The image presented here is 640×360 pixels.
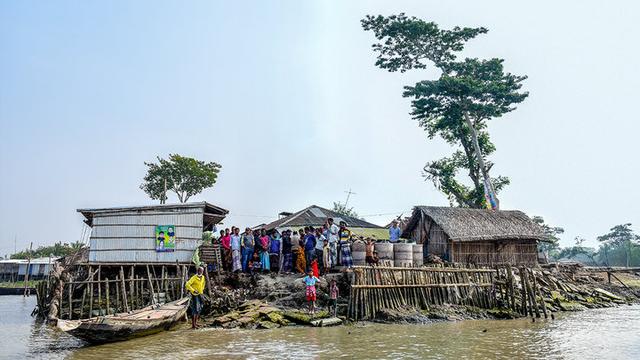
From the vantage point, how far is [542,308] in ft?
70.0

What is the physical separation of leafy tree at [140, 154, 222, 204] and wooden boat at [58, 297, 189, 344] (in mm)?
29519

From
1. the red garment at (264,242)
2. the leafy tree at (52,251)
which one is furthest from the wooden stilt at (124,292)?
the leafy tree at (52,251)

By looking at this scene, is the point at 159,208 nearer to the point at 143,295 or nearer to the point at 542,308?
the point at 143,295

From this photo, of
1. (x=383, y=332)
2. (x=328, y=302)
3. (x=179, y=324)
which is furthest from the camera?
(x=328, y=302)

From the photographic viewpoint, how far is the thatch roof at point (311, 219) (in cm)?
3546

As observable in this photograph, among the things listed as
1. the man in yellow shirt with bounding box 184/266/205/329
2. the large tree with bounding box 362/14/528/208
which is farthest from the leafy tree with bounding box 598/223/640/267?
the man in yellow shirt with bounding box 184/266/205/329

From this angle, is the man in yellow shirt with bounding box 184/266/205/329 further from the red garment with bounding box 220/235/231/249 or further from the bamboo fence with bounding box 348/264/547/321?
the bamboo fence with bounding box 348/264/547/321

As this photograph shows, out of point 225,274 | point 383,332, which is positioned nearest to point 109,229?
point 225,274

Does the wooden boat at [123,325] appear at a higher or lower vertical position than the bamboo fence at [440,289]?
lower

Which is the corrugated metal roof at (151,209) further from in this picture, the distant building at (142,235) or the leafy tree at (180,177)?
the leafy tree at (180,177)

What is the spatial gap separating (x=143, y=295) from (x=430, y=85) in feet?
73.8

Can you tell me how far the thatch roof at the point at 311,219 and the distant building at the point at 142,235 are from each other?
1326cm

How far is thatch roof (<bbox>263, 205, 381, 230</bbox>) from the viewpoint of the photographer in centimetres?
3546

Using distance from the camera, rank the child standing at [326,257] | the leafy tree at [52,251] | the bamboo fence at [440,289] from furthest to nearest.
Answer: the leafy tree at [52,251] < the child standing at [326,257] < the bamboo fence at [440,289]
